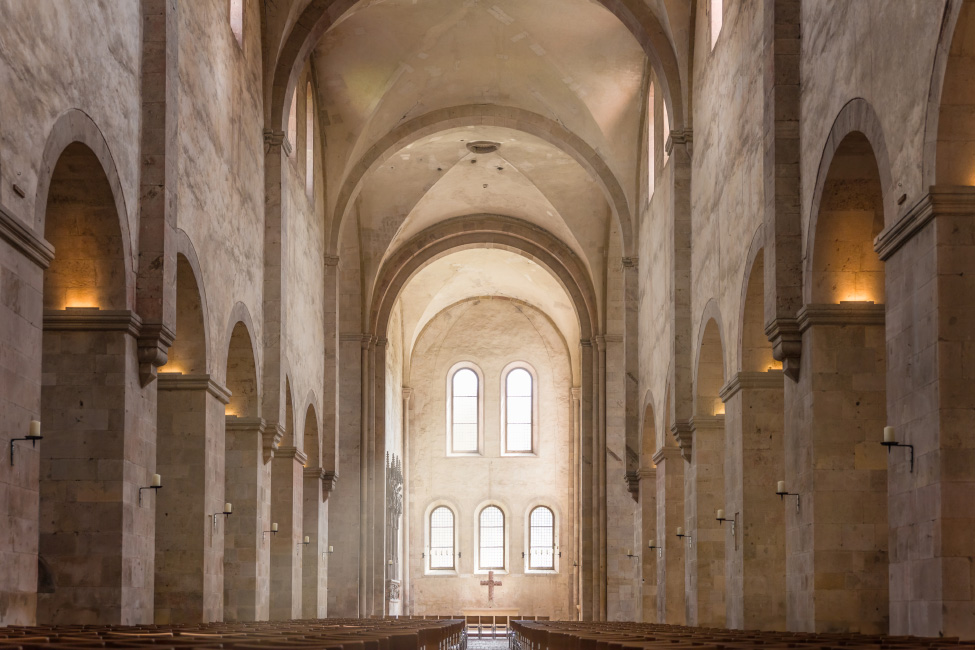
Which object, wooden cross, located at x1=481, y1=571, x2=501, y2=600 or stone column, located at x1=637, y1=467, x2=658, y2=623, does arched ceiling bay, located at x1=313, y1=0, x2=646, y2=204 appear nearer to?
stone column, located at x1=637, y1=467, x2=658, y2=623

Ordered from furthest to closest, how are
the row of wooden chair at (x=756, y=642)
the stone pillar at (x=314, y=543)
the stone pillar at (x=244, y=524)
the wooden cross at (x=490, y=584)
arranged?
the wooden cross at (x=490, y=584)
the stone pillar at (x=314, y=543)
the stone pillar at (x=244, y=524)
the row of wooden chair at (x=756, y=642)

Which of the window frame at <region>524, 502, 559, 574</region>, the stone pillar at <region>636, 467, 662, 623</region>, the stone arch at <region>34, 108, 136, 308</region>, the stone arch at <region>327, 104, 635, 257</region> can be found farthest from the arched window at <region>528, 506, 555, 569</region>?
the stone arch at <region>34, 108, 136, 308</region>

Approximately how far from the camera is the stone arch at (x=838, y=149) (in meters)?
11.1

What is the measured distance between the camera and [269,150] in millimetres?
21828

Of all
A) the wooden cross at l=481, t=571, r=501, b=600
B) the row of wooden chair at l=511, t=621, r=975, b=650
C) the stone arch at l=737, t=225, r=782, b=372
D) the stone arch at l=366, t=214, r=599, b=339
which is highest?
the stone arch at l=366, t=214, r=599, b=339

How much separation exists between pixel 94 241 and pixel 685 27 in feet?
38.7

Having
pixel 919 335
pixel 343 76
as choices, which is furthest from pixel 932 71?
pixel 343 76

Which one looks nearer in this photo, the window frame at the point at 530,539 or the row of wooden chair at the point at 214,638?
the row of wooden chair at the point at 214,638

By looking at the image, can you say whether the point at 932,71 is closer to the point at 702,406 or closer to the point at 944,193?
the point at 944,193

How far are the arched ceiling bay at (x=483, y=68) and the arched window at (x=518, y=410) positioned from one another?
19807 mm

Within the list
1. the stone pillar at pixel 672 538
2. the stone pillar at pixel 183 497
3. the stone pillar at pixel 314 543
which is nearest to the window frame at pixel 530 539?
the stone pillar at pixel 314 543

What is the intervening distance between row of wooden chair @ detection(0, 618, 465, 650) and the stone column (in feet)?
23.4

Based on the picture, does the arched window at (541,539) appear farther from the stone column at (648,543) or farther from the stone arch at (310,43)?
the stone arch at (310,43)

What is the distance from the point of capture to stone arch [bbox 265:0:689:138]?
2180 cm
